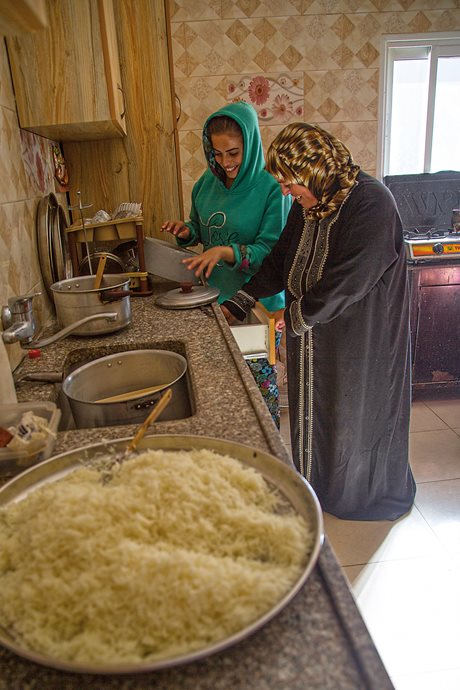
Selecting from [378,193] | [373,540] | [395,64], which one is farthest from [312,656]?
[395,64]

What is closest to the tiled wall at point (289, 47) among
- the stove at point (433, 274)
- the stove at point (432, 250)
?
the stove at point (433, 274)

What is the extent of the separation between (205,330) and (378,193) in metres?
0.70

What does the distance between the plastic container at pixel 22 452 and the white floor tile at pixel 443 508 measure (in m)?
1.55

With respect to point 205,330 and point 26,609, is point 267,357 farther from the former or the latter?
point 26,609

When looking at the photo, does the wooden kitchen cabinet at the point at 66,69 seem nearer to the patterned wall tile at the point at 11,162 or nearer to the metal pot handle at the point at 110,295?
the patterned wall tile at the point at 11,162

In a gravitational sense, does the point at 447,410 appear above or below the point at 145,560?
below

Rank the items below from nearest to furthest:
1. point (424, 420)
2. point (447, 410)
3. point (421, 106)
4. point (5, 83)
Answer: point (5, 83)
point (424, 420)
point (447, 410)
point (421, 106)

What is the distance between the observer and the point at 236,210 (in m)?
2.04

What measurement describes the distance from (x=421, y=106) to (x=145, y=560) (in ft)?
Result: 10.9

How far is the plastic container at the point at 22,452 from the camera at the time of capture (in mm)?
725

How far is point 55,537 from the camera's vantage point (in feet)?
1.64

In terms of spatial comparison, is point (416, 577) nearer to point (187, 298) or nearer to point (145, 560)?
point (187, 298)

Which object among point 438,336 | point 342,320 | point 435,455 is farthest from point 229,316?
point 438,336

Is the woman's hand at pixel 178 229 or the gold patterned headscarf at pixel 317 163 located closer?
the gold patterned headscarf at pixel 317 163
